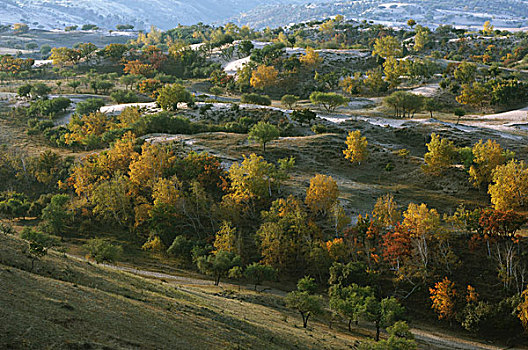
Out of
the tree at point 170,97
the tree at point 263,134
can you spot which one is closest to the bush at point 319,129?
the tree at point 263,134

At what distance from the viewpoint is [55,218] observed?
63188 mm

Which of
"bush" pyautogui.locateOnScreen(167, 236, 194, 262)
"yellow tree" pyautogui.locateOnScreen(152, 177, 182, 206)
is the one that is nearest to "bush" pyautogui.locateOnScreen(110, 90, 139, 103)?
"yellow tree" pyautogui.locateOnScreen(152, 177, 182, 206)

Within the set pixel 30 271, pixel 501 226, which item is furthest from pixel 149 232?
pixel 501 226

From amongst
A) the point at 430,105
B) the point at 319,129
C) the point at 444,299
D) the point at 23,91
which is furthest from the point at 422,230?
the point at 23,91

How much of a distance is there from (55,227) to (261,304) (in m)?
37.9

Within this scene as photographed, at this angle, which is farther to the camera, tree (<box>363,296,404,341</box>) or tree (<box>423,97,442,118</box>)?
tree (<box>423,97,442,118</box>)

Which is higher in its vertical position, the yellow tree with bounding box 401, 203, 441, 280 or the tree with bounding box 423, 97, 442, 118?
the tree with bounding box 423, 97, 442, 118

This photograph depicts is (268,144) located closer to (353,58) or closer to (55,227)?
(55,227)

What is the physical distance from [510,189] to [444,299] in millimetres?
21720

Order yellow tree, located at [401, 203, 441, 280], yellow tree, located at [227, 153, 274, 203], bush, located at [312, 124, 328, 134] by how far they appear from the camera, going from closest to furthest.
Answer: yellow tree, located at [401, 203, 441, 280]
yellow tree, located at [227, 153, 274, 203]
bush, located at [312, 124, 328, 134]

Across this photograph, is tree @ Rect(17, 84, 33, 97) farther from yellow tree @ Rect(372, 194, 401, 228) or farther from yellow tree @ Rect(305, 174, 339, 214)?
yellow tree @ Rect(372, 194, 401, 228)

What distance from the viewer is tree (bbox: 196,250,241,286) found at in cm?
5112

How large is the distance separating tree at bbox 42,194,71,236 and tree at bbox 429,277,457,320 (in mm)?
54769

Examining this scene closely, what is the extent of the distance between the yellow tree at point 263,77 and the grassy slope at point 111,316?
11915 cm
